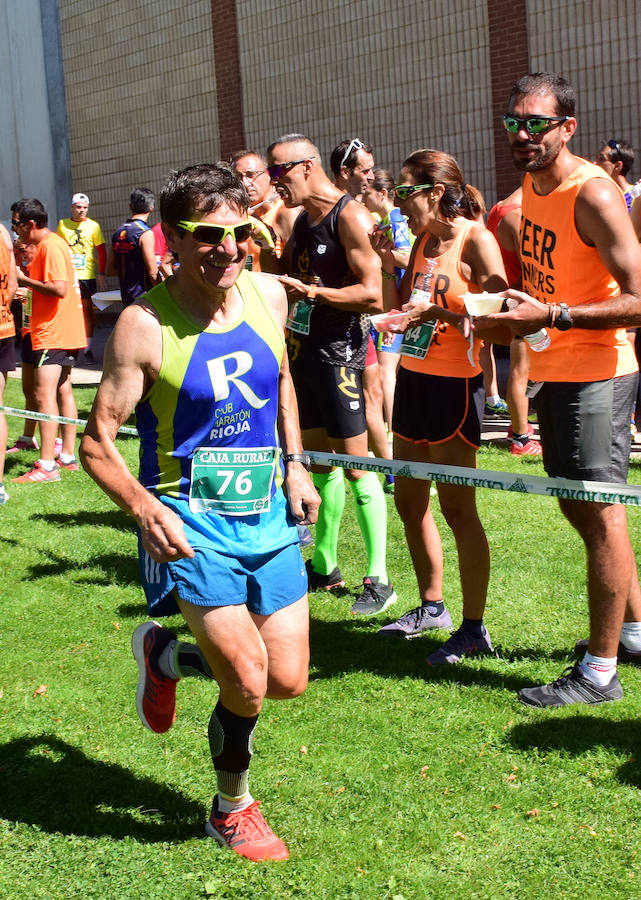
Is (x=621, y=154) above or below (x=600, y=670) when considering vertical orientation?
above

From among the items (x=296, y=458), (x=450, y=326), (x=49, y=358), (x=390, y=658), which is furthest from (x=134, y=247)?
(x=296, y=458)

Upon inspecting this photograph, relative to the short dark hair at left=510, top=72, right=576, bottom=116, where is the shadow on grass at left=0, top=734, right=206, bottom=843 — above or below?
below

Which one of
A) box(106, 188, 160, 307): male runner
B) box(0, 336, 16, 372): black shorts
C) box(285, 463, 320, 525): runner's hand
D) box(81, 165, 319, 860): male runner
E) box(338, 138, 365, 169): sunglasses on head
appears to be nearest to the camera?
box(81, 165, 319, 860): male runner

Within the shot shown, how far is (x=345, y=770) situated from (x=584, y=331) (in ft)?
6.12

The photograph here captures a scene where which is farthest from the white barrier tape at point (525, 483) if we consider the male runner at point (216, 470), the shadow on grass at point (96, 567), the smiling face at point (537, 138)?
the shadow on grass at point (96, 567)

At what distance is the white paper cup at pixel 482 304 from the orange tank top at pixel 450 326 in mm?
890

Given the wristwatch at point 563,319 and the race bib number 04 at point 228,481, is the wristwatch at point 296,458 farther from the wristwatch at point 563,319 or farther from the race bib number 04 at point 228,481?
the wristwatch at point 563,319

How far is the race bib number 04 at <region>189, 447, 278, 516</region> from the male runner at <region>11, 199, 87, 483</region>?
5.61m

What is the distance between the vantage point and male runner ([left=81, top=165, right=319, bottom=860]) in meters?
3.11

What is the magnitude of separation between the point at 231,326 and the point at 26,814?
1.84 metres

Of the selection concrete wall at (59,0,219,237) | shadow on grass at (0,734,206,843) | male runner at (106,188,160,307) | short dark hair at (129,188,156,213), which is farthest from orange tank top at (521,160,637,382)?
concrete wall at (59,0,219,237)

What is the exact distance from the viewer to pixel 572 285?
13.0 feet

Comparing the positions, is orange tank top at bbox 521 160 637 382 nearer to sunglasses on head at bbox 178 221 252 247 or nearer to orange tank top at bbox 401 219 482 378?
orange tank top at bbox 401 219 482 378

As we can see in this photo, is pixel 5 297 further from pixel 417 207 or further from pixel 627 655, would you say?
pixel 627 655
